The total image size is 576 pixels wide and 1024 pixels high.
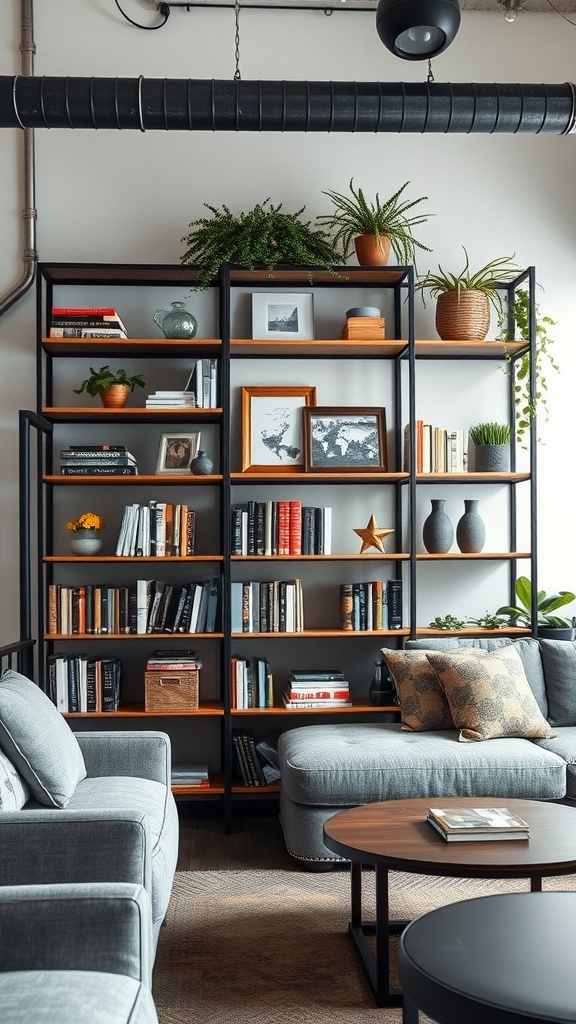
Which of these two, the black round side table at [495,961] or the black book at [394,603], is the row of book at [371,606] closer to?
the black book at [394,603]

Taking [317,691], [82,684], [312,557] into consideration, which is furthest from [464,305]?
[82,684]

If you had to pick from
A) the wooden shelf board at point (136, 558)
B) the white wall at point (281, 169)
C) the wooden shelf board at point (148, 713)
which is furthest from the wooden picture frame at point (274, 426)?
the wooden shelf board at point (148, 713)

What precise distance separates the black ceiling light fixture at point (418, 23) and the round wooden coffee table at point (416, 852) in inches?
86.6

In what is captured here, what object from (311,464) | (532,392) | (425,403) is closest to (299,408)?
(311,464)

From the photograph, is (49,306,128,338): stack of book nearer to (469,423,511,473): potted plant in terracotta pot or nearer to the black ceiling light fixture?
(469,423,511,473): potted plant in terracotta pot

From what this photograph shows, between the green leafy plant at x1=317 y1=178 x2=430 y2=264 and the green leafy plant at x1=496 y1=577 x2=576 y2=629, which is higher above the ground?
the green leafy plant at x1=317 y1=178 x2=430 y2=264

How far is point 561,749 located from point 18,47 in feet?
13.3

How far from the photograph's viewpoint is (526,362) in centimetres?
446

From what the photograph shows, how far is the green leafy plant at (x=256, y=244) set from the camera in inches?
162

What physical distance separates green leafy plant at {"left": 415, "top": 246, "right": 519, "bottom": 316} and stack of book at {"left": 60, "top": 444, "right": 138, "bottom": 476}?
1.67 metres

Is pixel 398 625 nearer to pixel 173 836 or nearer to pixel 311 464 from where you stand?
pixel 311 464

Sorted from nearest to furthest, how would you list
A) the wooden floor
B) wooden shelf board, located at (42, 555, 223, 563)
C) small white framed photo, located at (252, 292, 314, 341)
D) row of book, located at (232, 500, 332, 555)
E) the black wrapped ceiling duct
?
the black wrapped ceiling duct → the wooden floor → wooden shelf board, located at (42, 555, 223, 563) → row of book, located at (232, 500, 332, 555) → small white framed photo, located at (252, 292, 314, 341)

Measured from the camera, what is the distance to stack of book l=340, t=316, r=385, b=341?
Answer: 14.0 ft

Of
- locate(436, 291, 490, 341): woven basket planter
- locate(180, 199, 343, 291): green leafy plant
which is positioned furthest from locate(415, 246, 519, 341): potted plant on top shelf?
locate(180, 199, 343, 291): green leafy plant
